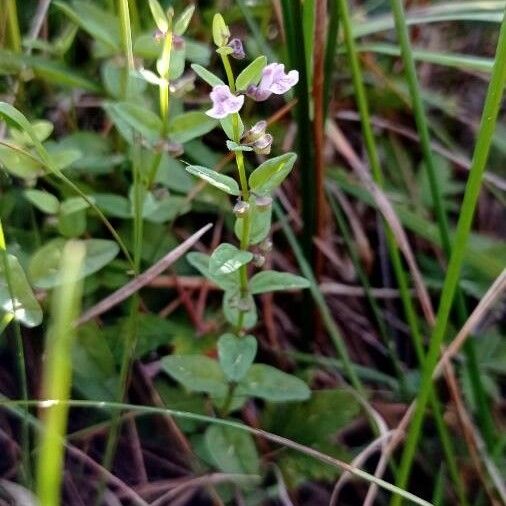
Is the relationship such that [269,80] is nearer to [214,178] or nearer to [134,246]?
[214,178]

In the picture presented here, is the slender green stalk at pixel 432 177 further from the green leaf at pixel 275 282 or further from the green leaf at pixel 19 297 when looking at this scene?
the green leaf at pixel 19 297

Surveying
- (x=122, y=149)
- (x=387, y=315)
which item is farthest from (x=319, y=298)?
(x=122, y=149)

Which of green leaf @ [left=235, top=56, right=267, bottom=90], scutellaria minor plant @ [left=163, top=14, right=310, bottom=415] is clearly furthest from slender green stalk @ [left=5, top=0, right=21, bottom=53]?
green leaf @ [left=235, top=56, right=267, bottom=90]

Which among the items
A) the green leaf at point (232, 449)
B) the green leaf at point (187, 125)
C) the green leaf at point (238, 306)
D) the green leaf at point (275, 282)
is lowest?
the green leaf at point (232, 449)

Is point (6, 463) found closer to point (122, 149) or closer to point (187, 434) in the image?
point (187, 434)

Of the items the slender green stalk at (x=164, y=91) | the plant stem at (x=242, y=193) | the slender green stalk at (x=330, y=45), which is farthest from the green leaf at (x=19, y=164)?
the slender green stalk at (x=330, y=45)

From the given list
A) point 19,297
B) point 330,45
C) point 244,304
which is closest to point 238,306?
point 244,304

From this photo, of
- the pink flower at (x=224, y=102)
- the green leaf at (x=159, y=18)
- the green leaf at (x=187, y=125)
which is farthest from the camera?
the green leaf at (x=187, y=125)

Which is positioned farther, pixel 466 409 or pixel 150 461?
pixel 466 409
